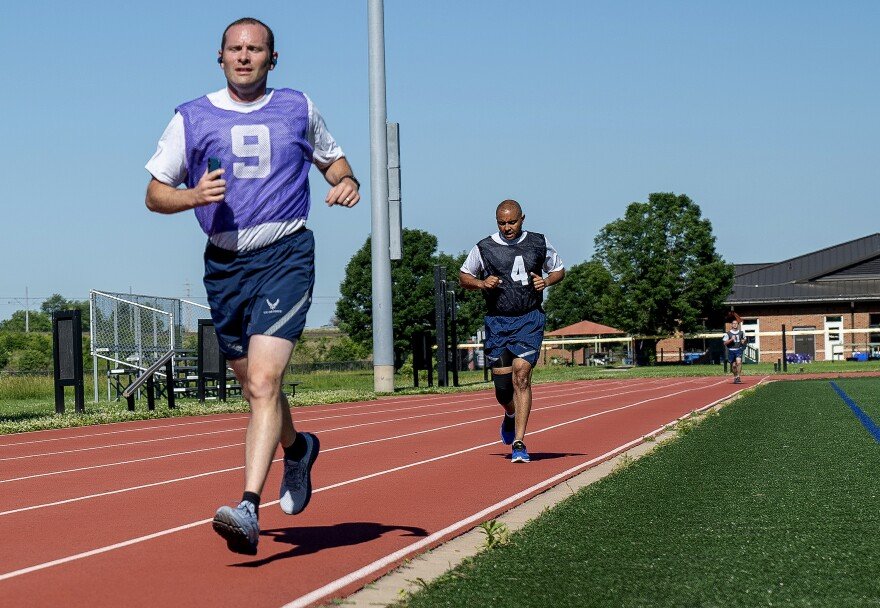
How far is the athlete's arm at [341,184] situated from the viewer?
209 inches

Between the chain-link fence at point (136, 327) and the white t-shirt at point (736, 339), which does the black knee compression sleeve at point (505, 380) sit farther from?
the white t-shirt at point (736, 339)

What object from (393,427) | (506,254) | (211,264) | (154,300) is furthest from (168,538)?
(154,300)

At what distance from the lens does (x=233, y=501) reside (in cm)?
740

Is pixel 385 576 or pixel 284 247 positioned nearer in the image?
pixel 385 576

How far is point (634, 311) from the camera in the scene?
72375 millimetres

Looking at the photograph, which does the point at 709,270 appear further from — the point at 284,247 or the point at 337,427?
the point at 284,247

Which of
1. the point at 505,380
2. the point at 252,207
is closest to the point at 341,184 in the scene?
the point at 252,207

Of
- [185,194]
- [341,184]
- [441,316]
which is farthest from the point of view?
[441,316]

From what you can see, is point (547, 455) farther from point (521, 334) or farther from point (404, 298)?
point (404, 298)

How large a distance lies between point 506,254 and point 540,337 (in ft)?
2.34

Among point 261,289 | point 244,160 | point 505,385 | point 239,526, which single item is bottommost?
point 239,526

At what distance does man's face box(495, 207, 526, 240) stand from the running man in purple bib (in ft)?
14.3

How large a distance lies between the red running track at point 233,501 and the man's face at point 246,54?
1.99 metres

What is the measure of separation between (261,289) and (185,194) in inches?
19.6
